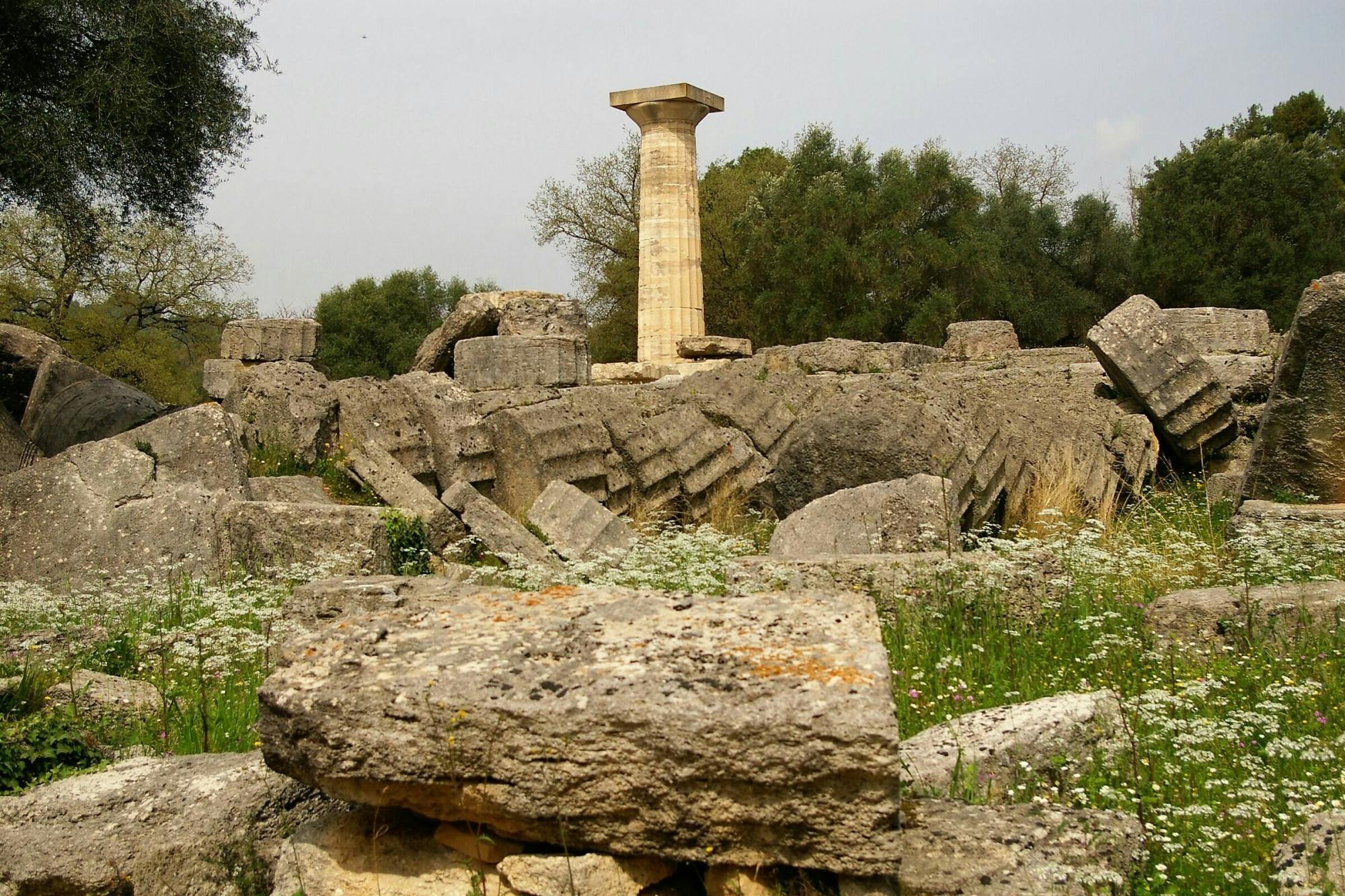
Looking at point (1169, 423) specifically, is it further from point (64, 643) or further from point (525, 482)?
point (64, 643)

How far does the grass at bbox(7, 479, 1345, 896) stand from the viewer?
3.68 meters

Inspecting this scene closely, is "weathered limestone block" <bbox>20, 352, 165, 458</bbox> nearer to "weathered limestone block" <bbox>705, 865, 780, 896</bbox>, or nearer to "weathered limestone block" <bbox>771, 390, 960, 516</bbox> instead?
"weathered limestone block" <bbox>771, 390, 960, 516</bbox>

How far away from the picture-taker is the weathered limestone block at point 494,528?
870 centimetres

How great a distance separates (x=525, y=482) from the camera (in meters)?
10.8

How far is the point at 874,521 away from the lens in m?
7.99

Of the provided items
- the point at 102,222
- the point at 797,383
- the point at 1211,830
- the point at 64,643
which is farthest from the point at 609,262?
the point at 1211,830

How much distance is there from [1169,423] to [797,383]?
348 centimetres

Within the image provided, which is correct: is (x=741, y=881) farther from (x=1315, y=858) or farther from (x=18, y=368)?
(x=18, y=368)

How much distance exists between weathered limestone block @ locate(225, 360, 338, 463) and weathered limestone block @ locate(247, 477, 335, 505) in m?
0.93

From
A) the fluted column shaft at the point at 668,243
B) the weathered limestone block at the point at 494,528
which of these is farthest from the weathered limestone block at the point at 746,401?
the fluted column shaft at the point at 668,243

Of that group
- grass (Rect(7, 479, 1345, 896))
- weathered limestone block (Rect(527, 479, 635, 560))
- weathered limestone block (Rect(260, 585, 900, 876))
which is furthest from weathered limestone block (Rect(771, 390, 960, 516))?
weathered limestone block (Rect(260, 585, 900, 876))

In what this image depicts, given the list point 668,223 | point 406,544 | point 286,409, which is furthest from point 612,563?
point 668,223

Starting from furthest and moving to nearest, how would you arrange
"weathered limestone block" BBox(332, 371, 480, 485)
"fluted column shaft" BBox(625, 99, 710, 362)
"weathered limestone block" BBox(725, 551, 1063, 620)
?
"fluted column shaft" BBox(625, 99, 710, 362)
"weathered limestone block" BBox(332, 371, 480, 485)
"weathered limestone block" BBox(725, 551, 1063, 620)

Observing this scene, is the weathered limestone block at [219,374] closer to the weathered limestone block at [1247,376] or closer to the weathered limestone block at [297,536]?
the weathered limestone block at [297,536]
